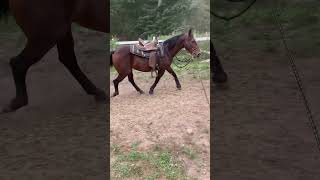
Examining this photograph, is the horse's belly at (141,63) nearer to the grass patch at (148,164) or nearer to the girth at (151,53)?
the girth at (151,53)

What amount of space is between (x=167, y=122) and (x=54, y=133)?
1008 mm

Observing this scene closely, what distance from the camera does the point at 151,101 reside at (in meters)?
4.98

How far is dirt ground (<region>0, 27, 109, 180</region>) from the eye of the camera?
357 centimetres

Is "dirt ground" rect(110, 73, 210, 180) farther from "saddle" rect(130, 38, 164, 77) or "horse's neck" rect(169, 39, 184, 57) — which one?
"horse's neck" rect(169, 39, 184, 57)

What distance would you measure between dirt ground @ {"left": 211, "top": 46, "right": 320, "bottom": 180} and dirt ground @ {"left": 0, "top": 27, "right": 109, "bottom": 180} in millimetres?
1018

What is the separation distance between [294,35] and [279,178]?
555cm

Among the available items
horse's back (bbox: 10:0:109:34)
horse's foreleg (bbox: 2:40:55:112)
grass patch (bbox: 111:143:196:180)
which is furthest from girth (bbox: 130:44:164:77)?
grass patch (bbox: 111:143:196:180)

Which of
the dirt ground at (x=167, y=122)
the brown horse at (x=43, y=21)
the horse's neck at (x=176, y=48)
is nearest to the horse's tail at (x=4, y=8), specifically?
the brown horse at (x=43, y=21)

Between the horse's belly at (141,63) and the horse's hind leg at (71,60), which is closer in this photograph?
the horse's hind leg at (71,60)

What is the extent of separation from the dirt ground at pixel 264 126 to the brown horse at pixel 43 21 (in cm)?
150

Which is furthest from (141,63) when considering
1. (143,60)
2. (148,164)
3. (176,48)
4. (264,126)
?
(148,164)

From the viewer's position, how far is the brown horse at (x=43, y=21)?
13.4 feet

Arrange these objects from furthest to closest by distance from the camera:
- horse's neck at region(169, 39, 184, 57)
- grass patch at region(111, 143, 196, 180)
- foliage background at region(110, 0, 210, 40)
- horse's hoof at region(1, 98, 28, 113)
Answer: foliage background at region(110, 0, 210, 40), horse's neck at region(169, 39, 184, 57), horse's hoof at region(1, 98, 28, 113), grass patch at region(111, 143, 196, 180)

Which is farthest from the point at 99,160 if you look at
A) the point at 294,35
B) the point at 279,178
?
the point at 294,35
